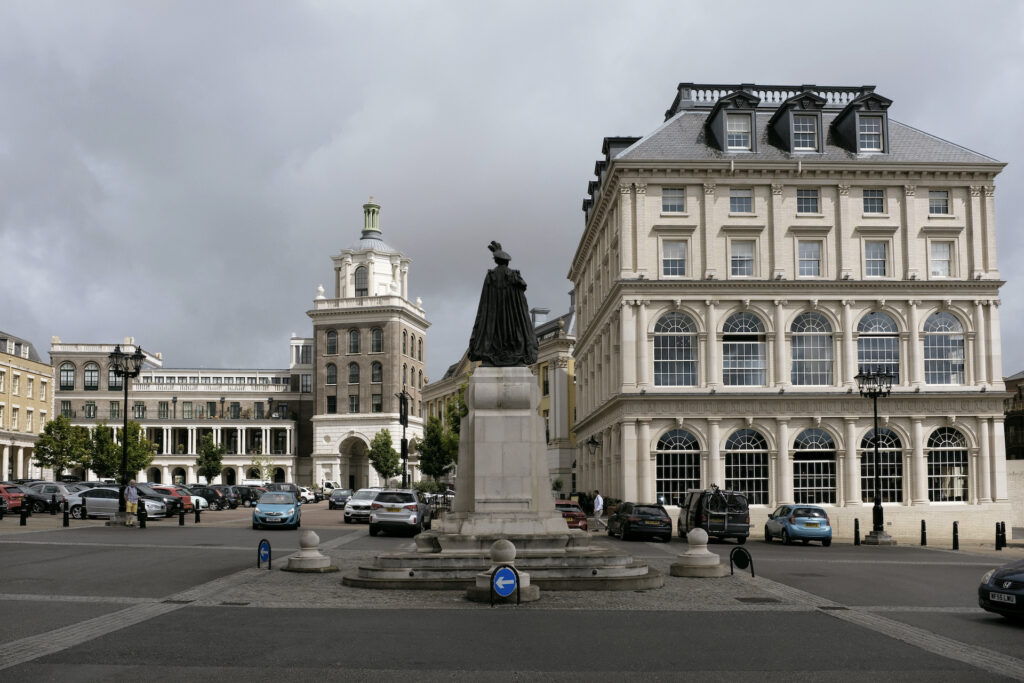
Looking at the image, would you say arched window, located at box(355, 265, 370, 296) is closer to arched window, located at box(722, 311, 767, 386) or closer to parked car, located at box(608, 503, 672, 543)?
arched window, located at box(722, 311, 767, 386)

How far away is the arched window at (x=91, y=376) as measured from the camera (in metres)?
124

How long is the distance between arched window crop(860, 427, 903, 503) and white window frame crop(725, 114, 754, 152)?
47.1ft

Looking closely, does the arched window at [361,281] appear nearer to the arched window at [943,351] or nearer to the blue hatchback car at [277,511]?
the blue hatchback car at [277,511]

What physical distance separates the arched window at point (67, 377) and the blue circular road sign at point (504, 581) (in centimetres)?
12154

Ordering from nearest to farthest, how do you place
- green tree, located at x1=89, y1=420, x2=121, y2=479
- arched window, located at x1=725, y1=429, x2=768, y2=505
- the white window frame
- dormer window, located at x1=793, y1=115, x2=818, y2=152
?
arched window, located at x1=725, y1=429, x2=768, y2=505, the white window frame, dormer window, located at x1=793, y1=115, x2=818, y2=152, green tree, located at x1=89, y1=420, x2=121, y2=479

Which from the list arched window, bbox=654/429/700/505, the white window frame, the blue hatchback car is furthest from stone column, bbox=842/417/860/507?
the blue hatchback car

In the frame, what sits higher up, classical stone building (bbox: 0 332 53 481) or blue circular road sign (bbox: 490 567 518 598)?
classical stone building (bbox: 0 332 53 481)

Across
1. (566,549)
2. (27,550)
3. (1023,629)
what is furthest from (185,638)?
(27,550)

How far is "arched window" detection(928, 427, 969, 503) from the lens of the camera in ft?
151

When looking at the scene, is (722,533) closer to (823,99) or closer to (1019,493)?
(823,99)

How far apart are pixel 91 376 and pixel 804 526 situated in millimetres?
109416

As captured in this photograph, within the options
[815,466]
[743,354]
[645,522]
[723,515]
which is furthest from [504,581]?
[815,466]

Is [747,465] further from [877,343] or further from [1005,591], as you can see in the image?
[1005,591]

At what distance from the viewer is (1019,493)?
2119 inches
